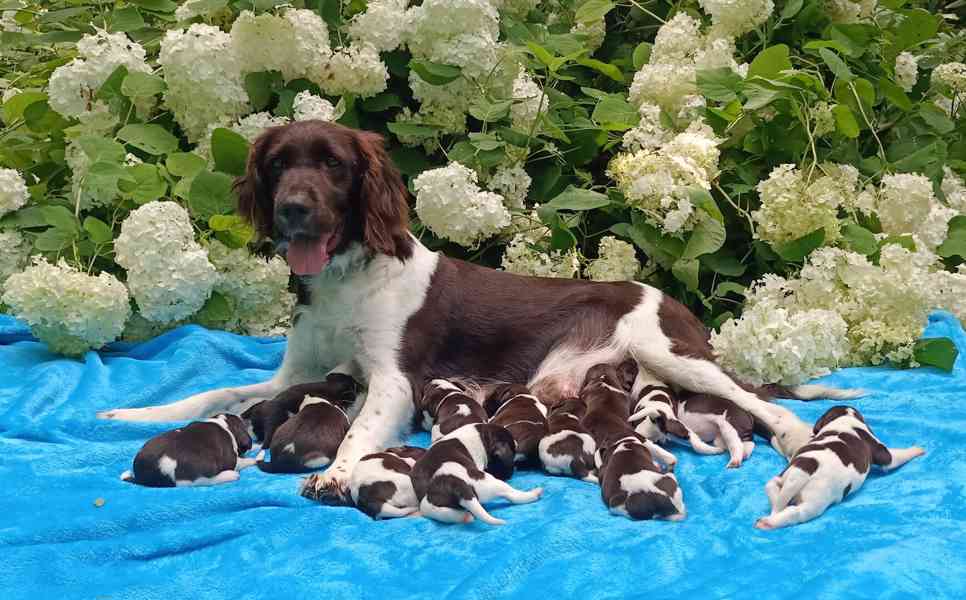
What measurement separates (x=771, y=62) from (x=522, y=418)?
2361mm

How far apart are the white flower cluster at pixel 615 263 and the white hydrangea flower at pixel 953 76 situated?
2075mm

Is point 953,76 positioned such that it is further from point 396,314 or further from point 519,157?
point 396,314

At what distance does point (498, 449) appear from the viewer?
2.81 meters

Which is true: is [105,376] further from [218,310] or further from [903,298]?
[903,298]

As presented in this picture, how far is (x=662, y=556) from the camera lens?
2.28 m

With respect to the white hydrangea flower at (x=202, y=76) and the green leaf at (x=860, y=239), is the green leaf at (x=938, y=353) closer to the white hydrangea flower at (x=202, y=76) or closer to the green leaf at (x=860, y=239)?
the green leaf at (x=860, y=239)

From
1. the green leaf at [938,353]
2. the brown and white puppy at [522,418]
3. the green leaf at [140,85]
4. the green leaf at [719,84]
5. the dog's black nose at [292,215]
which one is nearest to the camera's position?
the brown and white puppy at [522,418]

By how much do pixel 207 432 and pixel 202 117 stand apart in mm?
2264

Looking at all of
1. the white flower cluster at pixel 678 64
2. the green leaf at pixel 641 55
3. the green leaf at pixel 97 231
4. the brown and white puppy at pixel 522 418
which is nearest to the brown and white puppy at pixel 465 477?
the brown and white puppy at pixel 522 418

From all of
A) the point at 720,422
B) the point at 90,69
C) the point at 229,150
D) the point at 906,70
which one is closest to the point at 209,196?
the point at 229,150

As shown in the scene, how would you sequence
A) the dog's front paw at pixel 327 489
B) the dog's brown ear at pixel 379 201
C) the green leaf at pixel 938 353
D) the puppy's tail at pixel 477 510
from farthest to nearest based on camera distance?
the green leaf at pixel 938 353, the dog's brown ear at pixel 379 201, the dog's front paw at pixel 327 489, the puppy's tail at pixel 477 510

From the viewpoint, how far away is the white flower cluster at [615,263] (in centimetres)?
454

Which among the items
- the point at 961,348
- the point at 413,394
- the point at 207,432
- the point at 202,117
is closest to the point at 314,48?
the point at 202,117

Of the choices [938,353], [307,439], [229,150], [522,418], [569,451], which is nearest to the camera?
[569,451]
